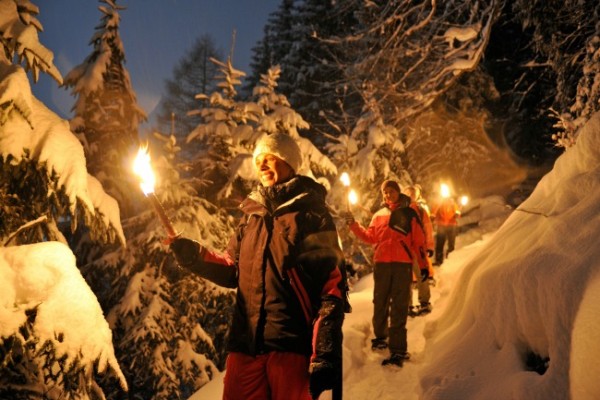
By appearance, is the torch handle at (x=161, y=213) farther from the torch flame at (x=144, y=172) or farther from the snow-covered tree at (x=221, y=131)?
the snow-covered tree at (x=221, y=131)

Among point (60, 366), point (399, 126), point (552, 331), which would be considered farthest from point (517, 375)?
point (399, 126)

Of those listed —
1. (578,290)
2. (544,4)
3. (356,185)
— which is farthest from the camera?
(356,185)

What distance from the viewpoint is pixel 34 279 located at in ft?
10.1

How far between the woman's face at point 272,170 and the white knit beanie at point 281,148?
0.04 metres

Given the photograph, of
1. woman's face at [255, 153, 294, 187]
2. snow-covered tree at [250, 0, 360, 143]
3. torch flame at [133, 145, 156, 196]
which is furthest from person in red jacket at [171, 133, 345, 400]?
snow-covered tree at [250, 0, 360, 143]

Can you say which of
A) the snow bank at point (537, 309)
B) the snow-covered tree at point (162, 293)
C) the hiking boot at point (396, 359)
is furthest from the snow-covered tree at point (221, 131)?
the snow bank at point (537, 309)

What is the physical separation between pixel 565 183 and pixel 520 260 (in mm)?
1325

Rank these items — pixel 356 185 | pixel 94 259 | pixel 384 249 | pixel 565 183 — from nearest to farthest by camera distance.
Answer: pixel 565 183 < pixel 384 249 < pixel 94 259 < pixel 356 185

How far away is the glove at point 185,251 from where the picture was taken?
108 inches

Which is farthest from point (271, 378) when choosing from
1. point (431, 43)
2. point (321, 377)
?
point (431, 43)

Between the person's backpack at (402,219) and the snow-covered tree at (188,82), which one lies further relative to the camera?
the snow-covered tree at (188,82)

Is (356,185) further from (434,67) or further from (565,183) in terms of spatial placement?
(565,183)

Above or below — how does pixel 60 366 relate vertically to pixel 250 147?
below

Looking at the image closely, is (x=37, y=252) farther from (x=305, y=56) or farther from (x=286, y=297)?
(x=305, y=56)
